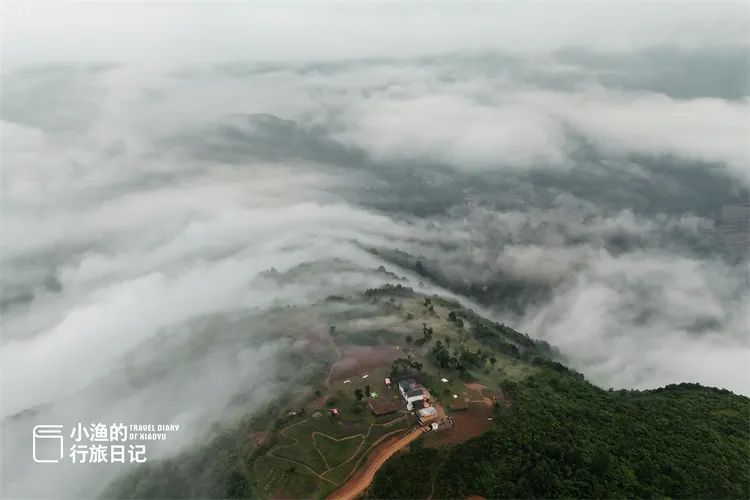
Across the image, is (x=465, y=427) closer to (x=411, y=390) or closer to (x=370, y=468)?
(x=411, y=390)

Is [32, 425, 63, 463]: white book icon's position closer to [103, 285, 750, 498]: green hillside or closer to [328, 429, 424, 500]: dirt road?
[103, 285, 750, 498]: green hillside

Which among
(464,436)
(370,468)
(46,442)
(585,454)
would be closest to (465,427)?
(464,436)

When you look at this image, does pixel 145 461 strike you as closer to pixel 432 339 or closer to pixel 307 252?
pixel 432 339

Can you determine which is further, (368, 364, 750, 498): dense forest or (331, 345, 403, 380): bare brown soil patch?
(331, 345, 403, 380): bare brown soil patch

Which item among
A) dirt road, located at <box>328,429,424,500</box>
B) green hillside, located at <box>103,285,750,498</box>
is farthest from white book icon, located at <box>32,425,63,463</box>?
dirt road, located at <box>328,429,424,500</box>

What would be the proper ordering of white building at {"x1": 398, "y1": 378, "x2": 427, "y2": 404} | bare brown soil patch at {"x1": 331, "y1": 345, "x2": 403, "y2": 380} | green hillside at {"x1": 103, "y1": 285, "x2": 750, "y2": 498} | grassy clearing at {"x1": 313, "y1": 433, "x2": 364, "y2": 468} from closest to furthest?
1. green hillside at {"x1": 103, "y1": 285, "x2": 750, "y2": 498}
2. grassy clearing at {"x1": 313, "y1": 433, "x2": 364, "y2": 468}
3. white building at {"x1": 398, "y1": 378, "x2": 427, "y2": 404}
4. bare brown soil patch at {"x1": 331, "y1": 345, "x2": 403, "y2": 380}

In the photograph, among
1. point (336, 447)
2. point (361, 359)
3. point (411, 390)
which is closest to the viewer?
point (336, 447)
